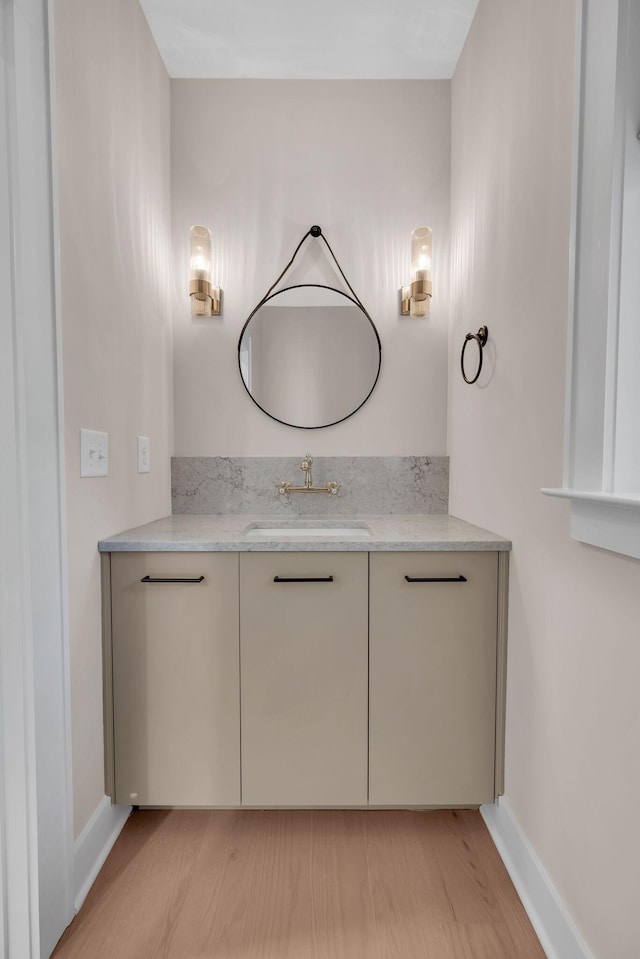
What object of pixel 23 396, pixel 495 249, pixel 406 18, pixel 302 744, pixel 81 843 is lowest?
pixel 81 843

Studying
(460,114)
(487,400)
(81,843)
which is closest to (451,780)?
(81,843)

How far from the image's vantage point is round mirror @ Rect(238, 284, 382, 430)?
200 centimetres

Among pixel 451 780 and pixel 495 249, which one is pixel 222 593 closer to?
pixel 451 780

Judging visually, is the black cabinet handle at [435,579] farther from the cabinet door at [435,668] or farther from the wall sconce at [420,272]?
the wall sconce at [420,272]

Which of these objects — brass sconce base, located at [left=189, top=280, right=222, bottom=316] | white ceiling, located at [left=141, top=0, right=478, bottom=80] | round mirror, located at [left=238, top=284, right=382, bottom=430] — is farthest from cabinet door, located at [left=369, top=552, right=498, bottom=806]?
white ceiling, located at [left=141, top=0, right=478, bottom=80]

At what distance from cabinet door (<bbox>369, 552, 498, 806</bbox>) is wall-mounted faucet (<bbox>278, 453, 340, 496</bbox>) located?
62 centimetres

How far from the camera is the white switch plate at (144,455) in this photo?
1676 millimetres

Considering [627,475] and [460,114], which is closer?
[627,475]

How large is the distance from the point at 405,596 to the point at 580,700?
0.51 metres

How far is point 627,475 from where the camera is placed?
0.91 meters

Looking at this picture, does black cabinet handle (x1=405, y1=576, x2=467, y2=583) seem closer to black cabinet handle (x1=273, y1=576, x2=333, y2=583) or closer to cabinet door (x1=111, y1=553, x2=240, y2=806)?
black cabinet handle (x1=273, y1=576, x2=333, y2=583)

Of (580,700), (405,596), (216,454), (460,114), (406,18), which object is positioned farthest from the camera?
(216,454)

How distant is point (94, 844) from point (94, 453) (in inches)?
41.9

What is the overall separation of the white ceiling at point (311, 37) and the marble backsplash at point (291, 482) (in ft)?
5.07
